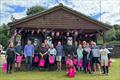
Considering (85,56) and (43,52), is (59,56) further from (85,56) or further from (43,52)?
(85,56)

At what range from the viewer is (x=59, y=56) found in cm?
1933

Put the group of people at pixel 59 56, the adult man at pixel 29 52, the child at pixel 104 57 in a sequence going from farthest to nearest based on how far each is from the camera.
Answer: the adult man at pixel 29 52 → the group of people at pixel 59 56 → the child at pixel 104 57

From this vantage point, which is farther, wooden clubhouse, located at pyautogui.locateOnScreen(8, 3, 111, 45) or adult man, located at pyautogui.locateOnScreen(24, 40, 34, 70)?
wooden clubhouse, located at pyautogui.locateOnScreen(8, 3, 111, 45)

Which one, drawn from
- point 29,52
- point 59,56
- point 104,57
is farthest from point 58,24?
point 104,57

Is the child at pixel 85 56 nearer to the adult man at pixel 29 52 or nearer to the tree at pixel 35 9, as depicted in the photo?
the adult man at pixel 29 52

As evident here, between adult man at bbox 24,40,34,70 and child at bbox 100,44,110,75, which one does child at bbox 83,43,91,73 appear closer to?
child at bbox 100,44,110,75

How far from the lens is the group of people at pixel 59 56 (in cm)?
1802

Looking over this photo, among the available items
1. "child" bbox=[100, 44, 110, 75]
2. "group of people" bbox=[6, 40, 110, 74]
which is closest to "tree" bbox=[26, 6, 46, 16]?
"group of people" bbox=[6, 40, 110, 74]

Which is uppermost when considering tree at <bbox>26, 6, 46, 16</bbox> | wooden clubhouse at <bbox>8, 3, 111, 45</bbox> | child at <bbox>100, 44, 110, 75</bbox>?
tree at <bbox>26, 6, 46, 16</bbox>

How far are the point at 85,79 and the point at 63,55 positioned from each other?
4.91 meters

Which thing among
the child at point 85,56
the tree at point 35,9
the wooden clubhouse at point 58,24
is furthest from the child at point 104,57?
the tree at point 35,9

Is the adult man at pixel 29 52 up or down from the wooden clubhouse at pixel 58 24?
down

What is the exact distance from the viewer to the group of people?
18.0 m

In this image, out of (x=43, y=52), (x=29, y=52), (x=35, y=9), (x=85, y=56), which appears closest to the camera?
(x=85, y=56)
